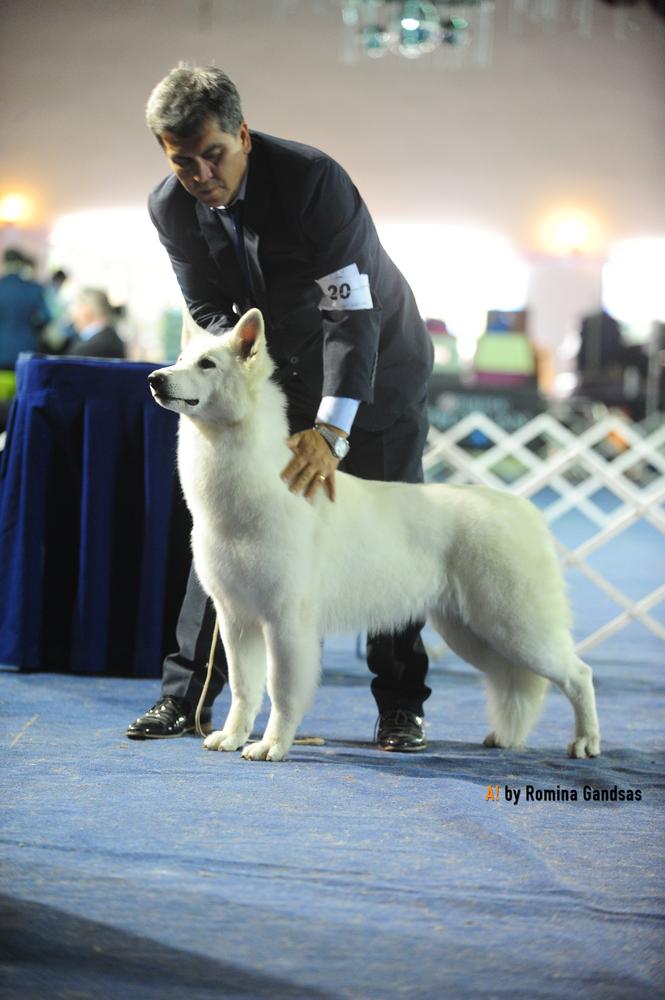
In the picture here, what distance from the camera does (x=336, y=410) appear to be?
2.42m

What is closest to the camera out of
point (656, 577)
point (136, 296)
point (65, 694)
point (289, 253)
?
point (289, 253)

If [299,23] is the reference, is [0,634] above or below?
below

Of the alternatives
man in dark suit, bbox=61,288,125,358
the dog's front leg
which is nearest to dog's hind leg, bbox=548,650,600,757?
the dog's front leg

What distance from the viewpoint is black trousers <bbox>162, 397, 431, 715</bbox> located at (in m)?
2.73

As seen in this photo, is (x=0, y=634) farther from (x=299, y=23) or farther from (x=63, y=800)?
(x=299, y=23)

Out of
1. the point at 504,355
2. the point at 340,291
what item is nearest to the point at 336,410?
the point at 340,291

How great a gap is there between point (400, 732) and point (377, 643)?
0.75ft

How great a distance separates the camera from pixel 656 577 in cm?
597

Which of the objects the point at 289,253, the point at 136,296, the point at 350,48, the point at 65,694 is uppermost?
the point at 350,48

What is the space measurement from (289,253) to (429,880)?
139cm

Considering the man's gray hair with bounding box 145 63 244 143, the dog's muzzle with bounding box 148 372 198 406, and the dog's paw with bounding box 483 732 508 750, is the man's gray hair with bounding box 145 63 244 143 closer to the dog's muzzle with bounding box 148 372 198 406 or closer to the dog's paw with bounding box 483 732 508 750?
the dog's muzzle with bounding box 148 372 198 406

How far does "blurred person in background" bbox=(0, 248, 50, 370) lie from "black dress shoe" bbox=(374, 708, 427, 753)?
19.9 feet

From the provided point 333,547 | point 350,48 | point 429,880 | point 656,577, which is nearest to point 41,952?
point 429,880

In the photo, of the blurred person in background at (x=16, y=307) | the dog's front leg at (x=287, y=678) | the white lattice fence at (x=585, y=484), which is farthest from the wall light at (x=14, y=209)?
the dog's front leg at (x=287, y=678)
